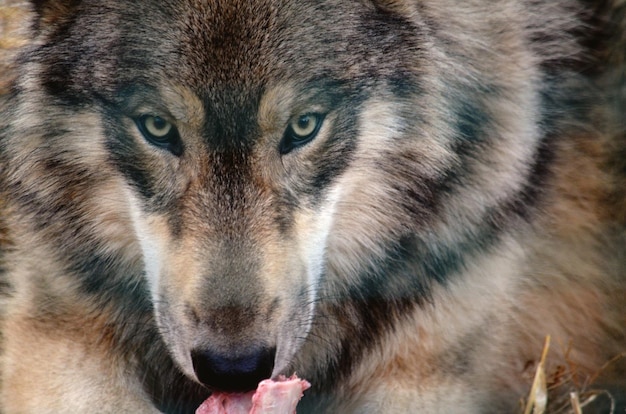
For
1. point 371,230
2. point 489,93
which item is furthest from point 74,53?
point 489,93

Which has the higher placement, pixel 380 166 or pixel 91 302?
pixel 380 166

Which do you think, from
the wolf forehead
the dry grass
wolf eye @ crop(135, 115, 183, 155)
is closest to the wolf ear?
the wolf forehead

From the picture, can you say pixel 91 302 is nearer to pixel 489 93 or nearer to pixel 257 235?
pixel 257 235

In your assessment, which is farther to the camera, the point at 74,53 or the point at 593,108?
the point at 593,108

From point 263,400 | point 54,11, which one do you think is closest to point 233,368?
point 263,400

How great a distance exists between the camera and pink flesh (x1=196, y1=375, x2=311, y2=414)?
92.5 inches

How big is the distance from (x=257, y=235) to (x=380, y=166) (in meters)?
0.47

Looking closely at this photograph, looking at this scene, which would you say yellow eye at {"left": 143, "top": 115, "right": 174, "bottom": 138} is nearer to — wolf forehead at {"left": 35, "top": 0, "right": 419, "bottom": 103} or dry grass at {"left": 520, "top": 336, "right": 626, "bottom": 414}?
wolf forehead at {"left": 35, "top": 0, "right": 419, "bottom": 103}

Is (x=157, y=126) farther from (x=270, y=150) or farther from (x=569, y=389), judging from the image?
(x=569, y=389)

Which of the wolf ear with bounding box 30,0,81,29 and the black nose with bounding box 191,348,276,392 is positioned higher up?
the wolf ear with bounding box 30,0,81,29

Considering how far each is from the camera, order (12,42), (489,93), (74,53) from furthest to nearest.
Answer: (12,42) → (489,93) → (74,53)

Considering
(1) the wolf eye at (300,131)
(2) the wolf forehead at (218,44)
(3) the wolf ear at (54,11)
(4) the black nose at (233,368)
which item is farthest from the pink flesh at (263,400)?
(3) the wolf ear at (54,11)

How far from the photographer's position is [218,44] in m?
2.34

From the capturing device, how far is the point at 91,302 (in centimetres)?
291
